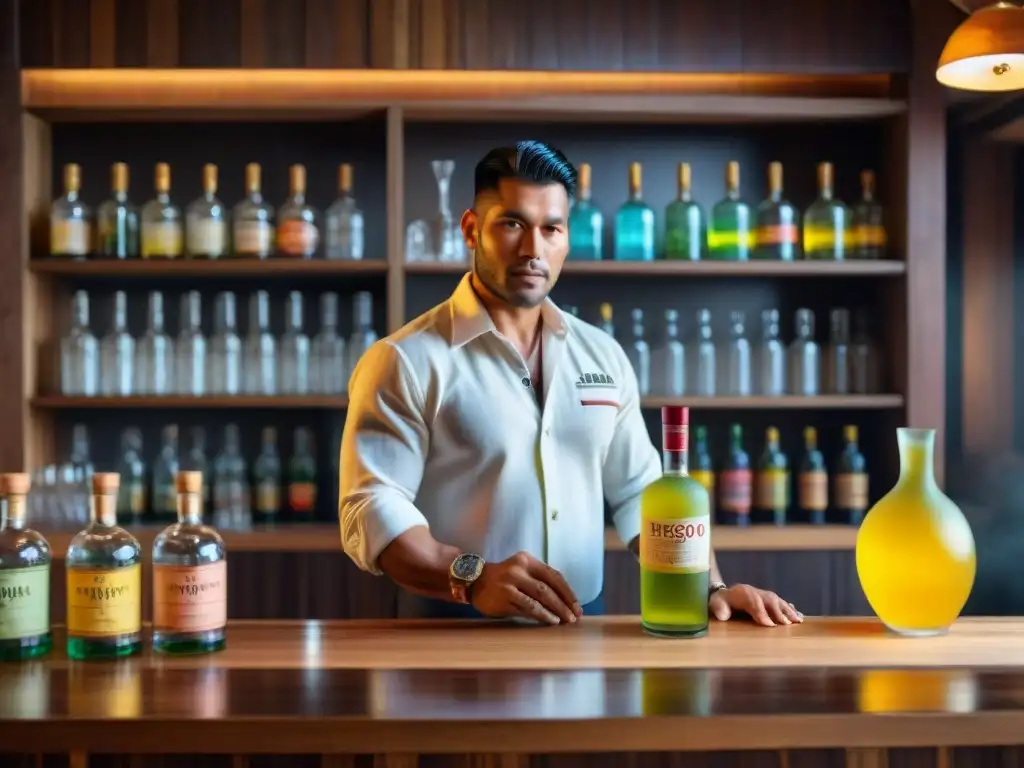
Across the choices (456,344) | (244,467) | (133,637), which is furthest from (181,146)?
(133,637)

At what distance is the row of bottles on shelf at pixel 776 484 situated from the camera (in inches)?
115

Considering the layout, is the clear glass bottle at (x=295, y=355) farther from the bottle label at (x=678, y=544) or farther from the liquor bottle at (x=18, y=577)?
the bottle label at (x=678, y=544)

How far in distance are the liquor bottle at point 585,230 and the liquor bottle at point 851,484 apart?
0.85m

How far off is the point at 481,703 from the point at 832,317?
89.4 inches

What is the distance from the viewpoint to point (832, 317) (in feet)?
10.0

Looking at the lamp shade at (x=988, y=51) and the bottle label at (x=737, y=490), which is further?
the bottle label at (x=737, y=490)

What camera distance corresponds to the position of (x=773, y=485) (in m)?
2.94

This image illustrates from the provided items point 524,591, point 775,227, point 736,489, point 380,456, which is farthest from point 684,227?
point 524,591

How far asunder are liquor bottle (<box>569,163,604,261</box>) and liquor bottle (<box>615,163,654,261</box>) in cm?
6

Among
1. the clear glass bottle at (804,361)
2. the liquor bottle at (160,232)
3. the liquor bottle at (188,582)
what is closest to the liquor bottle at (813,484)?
the clear glass bottle at (804,361)

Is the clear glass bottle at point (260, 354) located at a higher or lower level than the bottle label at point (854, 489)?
higher

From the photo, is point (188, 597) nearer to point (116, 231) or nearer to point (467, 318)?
point (467, 318)

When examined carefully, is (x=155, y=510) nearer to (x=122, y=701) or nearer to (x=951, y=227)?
(x=122, y=701)

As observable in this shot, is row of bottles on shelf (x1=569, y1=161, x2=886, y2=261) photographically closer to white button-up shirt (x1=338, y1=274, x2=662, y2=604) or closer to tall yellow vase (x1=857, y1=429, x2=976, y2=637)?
white button-up shirt (x1=338, y1=274, x2=662, y2=604)
